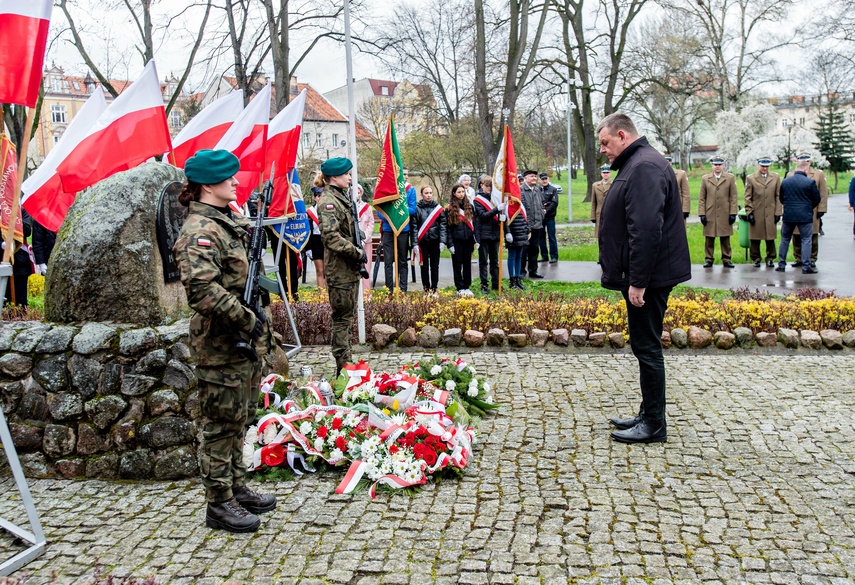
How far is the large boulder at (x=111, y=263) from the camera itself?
17.3 feet

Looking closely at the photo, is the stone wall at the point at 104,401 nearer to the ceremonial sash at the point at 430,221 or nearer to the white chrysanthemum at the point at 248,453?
the white chrysanthemum at the point at 248,453

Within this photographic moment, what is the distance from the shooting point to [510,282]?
42.9ft

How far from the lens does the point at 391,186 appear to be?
424 inches

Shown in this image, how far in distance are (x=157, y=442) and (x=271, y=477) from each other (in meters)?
0.78

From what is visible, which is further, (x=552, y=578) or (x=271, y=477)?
(x=271, y=477)

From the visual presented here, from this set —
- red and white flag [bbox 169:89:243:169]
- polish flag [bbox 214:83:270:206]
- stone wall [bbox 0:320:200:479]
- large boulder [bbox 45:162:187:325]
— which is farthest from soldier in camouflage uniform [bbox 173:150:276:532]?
red and white flag [bbox 169:89:243:169]

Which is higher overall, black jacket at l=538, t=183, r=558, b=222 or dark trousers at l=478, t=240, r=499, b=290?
black jacket at l=538, t=183, r=558, b=222

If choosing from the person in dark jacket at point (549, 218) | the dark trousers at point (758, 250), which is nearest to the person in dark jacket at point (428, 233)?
→ the person in dark jacket at point (549, 218)

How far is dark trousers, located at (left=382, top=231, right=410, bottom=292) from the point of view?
12.7 metres

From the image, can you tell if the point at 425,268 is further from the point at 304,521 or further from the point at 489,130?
the point at 489,130

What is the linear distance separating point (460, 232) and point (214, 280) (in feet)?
28.2

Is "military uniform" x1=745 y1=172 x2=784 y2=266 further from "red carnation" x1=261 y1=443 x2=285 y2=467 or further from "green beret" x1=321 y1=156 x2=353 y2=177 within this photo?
"red carnation" x1=261 y1=443 x2=285 y2=467

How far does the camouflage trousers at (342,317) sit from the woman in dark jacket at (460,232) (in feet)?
16.8

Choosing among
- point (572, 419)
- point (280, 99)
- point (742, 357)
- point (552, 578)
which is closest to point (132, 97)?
point (572, 419)
